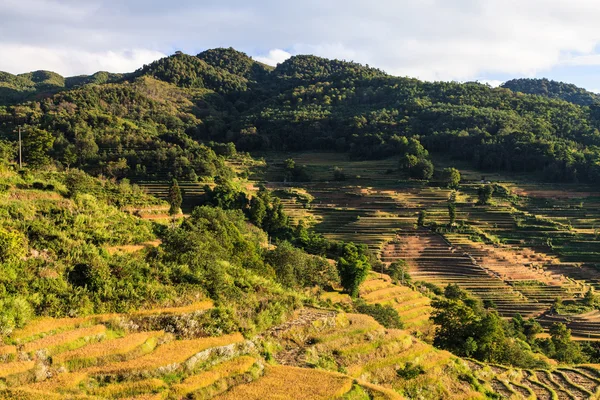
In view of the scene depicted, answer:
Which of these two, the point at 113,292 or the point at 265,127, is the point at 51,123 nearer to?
the point at 265,127

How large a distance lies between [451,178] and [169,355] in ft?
176

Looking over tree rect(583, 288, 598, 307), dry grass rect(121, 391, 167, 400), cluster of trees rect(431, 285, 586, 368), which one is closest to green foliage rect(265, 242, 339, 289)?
cluster of trees rect(431, 285, 586, 368)

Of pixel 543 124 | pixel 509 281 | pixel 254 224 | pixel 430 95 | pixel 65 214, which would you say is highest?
pixel 430 95

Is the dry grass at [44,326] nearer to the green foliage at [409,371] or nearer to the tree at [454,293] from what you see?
the green foliage at [409,371]

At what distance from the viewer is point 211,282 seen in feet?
52.5

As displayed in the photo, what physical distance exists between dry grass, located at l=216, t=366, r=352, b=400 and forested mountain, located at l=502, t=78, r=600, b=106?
15375 centimetres

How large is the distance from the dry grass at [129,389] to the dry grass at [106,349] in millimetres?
1152

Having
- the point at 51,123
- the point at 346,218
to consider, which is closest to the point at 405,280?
the point at 346,218

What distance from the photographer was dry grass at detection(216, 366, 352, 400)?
35.6ft

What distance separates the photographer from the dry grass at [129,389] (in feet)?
32.3

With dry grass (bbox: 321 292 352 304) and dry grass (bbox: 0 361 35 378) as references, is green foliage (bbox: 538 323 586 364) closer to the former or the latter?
dry grass (bbox: 321 292 352 304)

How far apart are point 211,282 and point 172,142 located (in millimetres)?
60551

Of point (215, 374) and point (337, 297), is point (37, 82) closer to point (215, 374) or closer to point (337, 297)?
point (337, 297)

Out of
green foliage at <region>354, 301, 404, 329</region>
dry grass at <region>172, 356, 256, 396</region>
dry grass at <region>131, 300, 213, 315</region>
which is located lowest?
green foliage at <region>354, 301, 404, 329</region>
